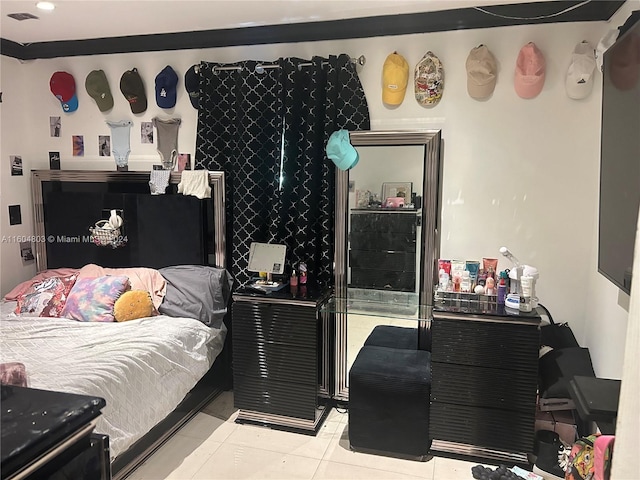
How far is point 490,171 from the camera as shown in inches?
111

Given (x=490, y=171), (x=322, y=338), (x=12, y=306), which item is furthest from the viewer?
(x=12, y=306)

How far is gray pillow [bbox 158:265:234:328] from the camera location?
10.1 ft

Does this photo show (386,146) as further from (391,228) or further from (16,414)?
(16,414)

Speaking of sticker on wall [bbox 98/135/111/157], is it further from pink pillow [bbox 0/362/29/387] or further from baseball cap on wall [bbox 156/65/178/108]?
pink pillow [bbox 0/362/29/387]

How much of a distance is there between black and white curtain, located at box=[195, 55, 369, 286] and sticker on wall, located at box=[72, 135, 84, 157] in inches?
38.8

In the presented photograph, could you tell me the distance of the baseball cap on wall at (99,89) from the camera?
3420 millimetres

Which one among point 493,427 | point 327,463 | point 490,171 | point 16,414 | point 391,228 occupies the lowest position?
point 327,463

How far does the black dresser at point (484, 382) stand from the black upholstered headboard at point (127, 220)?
5.13ft

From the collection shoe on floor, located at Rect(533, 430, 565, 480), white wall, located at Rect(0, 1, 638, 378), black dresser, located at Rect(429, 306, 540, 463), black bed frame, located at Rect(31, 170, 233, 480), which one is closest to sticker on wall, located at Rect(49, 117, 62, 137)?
black bed frame, located at Rect(31, 170, 233, 480)

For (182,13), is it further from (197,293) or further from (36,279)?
(36,279)

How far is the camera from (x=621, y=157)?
186 cm

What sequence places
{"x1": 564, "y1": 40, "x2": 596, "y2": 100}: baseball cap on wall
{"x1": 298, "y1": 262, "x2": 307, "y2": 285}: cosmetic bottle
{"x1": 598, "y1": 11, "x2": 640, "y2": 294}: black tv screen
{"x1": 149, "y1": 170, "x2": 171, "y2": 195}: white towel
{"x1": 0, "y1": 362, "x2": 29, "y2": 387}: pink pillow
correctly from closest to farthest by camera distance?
{"x1": 0, "y1": 362, "x2": 29, "y2": 387}: pink pillow < {"x1": 598, "y1": 11, "x2": 640, "y2": 294}: black tv screen < {"x1": 564, "y1": 40, "x2": 596, "y2": 100}: baseball cap on wall < {"x1": 298, "y1": 262, "x2": 307, "y2": 285}: cosmetic bottle < {"x1": 149, "y1": 170, "x2": 171, "y2": 195}: white towel

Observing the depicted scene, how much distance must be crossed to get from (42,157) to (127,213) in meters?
0.90

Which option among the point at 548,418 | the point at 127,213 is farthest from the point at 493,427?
the point at 127,213
